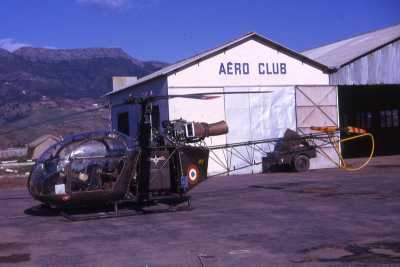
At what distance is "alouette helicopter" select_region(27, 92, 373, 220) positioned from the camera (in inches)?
475

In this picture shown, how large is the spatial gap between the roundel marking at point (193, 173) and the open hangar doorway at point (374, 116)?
23.8 meters

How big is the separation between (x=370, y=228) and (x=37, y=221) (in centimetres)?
737

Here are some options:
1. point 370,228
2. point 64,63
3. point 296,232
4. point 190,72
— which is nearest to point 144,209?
point 296,232

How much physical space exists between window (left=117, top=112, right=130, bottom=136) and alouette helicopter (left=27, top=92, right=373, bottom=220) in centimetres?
1448

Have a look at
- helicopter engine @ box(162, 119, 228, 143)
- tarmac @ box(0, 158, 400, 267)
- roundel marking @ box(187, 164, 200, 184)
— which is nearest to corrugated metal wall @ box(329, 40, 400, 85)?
tarmac @ box(0, 158, 400, 267)

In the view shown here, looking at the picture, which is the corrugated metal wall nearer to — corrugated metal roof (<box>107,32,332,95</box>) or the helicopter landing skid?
corrugated metal roof (<box>107,32,332,95</box>)

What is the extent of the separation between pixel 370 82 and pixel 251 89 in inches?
267

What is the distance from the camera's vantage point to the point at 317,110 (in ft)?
83.0

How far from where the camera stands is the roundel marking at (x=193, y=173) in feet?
44.8

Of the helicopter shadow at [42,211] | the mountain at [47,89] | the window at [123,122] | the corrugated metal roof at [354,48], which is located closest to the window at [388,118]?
the corrugated metal roof at [354,48]

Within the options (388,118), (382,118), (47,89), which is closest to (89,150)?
(382,118)

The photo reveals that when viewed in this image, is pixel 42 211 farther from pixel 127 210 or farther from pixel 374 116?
pixel 374 116

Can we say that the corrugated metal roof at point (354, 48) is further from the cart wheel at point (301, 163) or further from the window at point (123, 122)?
the window at point (123, 122)

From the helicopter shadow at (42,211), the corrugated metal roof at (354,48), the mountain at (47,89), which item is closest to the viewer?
the helicopter shadow at (42,211)
